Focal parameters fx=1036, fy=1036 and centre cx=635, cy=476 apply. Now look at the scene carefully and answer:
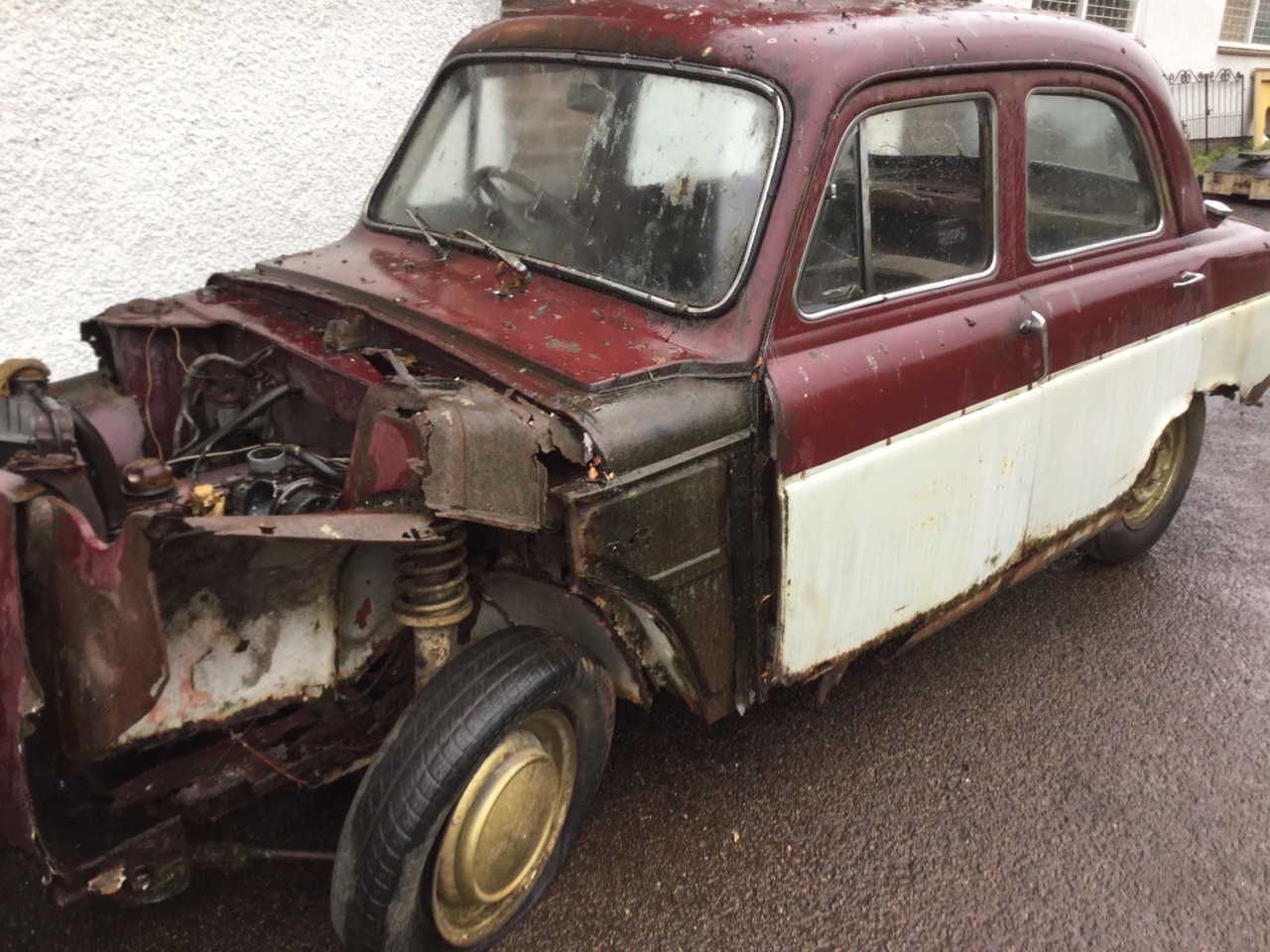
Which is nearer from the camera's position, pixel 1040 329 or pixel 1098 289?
pixel 1040 329

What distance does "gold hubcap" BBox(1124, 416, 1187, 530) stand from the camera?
404 centimetres

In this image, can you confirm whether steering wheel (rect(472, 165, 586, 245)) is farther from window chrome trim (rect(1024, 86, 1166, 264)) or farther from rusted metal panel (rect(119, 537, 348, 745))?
window chrome trim (rect(1024, 86, 1166, 264))

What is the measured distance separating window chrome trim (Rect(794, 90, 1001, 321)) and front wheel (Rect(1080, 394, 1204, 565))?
1.61 meters

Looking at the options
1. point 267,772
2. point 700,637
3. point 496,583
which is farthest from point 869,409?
point 267,772

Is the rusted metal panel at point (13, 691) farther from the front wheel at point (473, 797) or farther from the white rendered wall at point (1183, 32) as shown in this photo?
the white rendered wall at point (1183, 32)

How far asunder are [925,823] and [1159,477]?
204 cm

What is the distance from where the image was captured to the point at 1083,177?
10.4 feet

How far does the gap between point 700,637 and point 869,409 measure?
0.68 m

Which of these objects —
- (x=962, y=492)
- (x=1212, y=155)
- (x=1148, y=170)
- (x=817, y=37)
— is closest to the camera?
(x=817, y=37)

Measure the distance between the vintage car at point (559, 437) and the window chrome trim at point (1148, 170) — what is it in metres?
0.02

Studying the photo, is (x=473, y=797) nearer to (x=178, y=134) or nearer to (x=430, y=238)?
(x=430, y=238)

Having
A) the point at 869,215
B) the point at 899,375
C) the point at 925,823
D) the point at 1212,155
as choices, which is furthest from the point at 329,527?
the point at 1212,155

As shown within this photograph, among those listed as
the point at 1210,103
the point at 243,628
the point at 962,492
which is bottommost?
the point at 1210,103

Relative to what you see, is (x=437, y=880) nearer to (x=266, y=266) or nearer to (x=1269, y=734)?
(x=266, y=266)
